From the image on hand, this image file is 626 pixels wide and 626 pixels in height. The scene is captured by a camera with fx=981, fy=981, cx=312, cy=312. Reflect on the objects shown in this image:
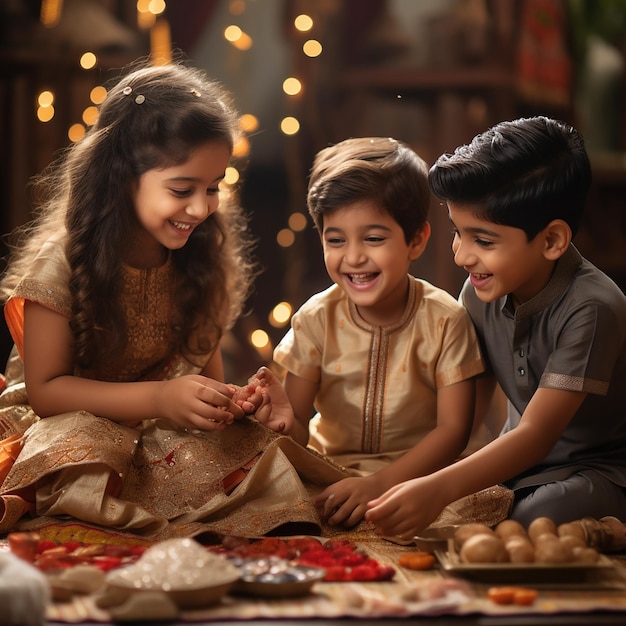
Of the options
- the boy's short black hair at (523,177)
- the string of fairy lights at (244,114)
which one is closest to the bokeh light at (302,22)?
the string of fairy lights at (244,114)

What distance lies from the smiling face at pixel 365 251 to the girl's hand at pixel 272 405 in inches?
9.3

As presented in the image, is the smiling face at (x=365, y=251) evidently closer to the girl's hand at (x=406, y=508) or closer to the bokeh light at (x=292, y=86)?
the girl's hand at (x=406, y=508)

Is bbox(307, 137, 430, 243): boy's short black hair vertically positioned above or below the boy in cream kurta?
above

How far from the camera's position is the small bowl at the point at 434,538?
1508mm

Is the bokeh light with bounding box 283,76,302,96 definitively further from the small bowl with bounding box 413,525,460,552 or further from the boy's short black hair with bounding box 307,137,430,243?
the small bowl with bounding box 413,525,460,552

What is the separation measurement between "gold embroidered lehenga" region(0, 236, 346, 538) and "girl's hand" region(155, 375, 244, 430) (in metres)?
0.09

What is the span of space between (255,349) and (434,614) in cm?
237

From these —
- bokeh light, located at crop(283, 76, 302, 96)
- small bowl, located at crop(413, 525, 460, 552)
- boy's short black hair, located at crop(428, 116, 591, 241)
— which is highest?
bokeh light, located at crop(283, 76, 302, 96)

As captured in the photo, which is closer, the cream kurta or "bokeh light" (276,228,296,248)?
the cream kurta

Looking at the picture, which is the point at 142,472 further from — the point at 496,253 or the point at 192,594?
the point at 496,253

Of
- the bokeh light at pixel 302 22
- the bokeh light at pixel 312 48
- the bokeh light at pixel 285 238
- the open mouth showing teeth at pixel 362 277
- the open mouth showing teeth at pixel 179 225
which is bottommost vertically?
the open mouth showing teeth at pixel 362 277

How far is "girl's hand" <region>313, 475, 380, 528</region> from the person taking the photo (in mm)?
1740

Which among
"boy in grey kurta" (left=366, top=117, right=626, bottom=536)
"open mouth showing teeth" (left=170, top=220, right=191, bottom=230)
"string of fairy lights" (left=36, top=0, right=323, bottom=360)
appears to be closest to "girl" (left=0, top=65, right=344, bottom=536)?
"open mouth showing teeth" (left=170, top=220, right=191, bottom=230)

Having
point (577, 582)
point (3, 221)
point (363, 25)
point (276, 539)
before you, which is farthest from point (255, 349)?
point (577, 582)
